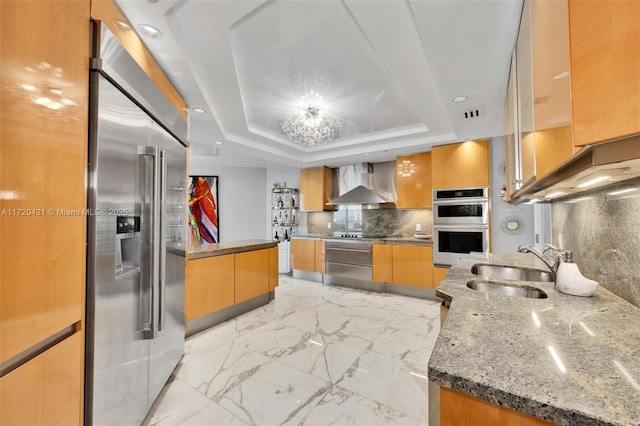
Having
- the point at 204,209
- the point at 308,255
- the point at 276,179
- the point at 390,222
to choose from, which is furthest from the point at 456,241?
the point at 204,209

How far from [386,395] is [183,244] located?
190 cm

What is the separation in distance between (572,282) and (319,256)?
13.1 ft

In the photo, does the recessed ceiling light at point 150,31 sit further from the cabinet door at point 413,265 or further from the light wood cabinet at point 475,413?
the cabinet door at point 413,265

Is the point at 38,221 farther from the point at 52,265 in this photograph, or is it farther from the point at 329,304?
the point at 329,304

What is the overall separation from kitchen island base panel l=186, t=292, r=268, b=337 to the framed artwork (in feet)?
10.4

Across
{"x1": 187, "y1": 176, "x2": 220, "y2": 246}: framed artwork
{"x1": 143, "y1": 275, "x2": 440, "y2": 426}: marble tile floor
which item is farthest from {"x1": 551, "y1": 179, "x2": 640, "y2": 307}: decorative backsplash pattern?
{"x1": 187, "y1": 176, "x2": 220, "y2": 246}: framed artwork

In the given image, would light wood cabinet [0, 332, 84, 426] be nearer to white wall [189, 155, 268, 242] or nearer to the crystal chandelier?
the crystal chandelier

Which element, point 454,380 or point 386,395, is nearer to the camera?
point 454,380

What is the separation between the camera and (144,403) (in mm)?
Result: 1491

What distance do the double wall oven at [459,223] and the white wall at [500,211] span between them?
17cm

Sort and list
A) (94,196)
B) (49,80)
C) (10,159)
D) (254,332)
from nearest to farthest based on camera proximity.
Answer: (10,159) → (49,80) → (94,196) → (254,332)

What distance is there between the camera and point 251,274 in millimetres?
3348

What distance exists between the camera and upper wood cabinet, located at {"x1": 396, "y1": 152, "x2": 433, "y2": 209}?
4207 millimetres

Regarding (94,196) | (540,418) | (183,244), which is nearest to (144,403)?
(183,244)
